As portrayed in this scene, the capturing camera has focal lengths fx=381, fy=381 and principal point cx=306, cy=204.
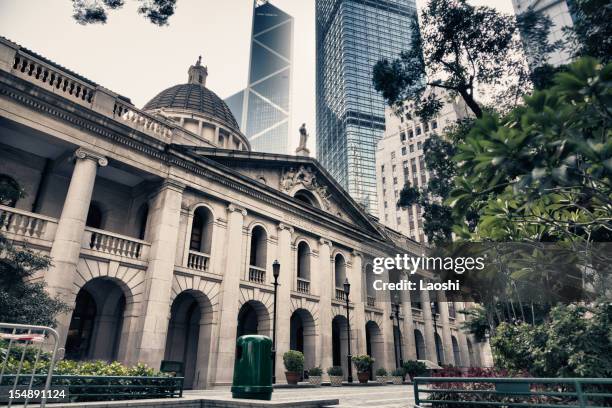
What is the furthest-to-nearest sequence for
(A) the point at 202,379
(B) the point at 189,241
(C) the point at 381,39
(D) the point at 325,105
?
(D) the point at 325,105 → (C) the point at 381,39 → (B) the point at 189,241 → (A) the point at 202,379

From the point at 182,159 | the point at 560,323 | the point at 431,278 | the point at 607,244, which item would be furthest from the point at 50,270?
the point at 431,278

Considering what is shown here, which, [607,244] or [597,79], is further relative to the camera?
[607,244]

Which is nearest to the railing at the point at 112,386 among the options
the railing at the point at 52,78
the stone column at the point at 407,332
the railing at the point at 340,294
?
the railing at the point at 52,78

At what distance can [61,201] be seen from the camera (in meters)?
16.5

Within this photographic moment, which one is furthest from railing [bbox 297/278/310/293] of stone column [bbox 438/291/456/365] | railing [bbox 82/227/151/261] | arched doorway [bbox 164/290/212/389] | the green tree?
stone column [bbox 438/291/456/365]

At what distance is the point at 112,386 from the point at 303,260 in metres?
16.2

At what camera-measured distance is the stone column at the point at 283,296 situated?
62.5 ft

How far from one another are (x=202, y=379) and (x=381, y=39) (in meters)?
124

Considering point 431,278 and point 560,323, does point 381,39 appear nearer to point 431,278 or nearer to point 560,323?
point 431,278

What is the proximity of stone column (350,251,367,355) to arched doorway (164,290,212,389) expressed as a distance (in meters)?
10.2

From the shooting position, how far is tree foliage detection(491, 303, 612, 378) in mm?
7823

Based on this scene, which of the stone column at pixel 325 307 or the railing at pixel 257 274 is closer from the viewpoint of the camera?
the railing at pixel 257 274

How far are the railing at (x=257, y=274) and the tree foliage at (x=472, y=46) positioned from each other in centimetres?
1179

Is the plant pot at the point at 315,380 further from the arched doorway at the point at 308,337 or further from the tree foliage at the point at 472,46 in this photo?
the tree foliage at the point at 472,46
